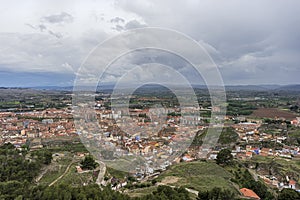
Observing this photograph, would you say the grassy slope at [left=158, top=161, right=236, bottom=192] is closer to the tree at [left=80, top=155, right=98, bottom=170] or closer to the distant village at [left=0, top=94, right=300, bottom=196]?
the distant village at [left=0, top=94, right=300, bottom=196]

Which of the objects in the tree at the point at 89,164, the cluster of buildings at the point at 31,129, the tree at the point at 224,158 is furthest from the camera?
the cluster of buildings at the point at 31,129

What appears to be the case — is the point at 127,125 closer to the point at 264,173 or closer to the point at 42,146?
the point at 264,173

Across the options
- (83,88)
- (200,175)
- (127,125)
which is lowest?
(200,175)

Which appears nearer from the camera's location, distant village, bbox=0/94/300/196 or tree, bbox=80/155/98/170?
tree, bbox=80/155/98/170

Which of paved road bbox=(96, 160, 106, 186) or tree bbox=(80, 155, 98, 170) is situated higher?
tree bbox=(80, 155, 98, 170)

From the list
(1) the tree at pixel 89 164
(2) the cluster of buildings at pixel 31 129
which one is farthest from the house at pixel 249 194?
(2) the cluster of buildings at pixel 31 129

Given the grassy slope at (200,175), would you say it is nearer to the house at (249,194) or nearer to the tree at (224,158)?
the house at (249,194)

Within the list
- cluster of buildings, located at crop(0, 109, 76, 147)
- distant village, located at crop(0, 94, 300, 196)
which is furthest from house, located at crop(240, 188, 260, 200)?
cluster of buildings, located at crop(0, 109, 76, 147)

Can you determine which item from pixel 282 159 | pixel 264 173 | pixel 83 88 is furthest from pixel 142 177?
pixel 282 159

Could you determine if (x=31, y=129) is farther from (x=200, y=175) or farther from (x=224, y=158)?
(x=224, y=158)

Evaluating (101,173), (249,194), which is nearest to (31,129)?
(101,173)

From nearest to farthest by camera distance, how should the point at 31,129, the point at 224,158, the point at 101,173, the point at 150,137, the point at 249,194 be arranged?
the point at 249,194, the point at 101,173, the point at 224,158, the point at 150,137, the point at 31,129
